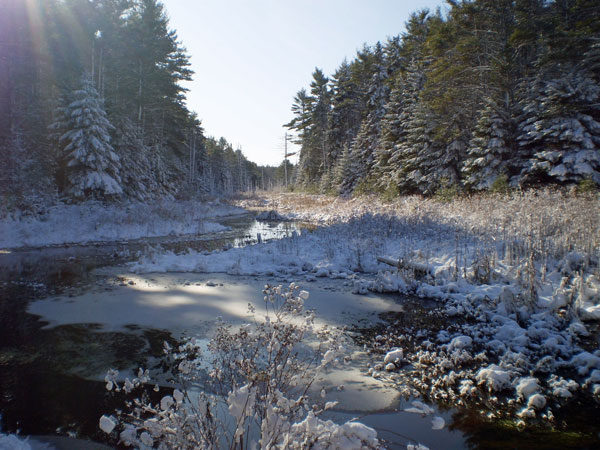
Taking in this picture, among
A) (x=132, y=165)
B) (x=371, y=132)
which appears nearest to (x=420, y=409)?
(x=132, y=165)

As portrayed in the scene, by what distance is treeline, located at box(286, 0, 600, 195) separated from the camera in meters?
15.4

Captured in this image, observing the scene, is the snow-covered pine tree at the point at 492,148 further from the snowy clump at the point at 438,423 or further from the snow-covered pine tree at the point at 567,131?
the snowy clump at the point at 438,423

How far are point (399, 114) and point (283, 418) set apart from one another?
92.1 feet

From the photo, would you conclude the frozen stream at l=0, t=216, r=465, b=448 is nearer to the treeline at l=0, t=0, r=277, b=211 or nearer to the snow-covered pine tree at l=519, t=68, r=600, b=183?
the treeline at l=0, t=0, r=277, b=211

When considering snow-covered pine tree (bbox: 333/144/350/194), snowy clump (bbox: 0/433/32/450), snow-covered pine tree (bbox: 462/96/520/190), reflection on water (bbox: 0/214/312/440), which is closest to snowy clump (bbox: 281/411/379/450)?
reflection on water (bbox: 0/214/312/440)

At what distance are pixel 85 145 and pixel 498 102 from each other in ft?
79.6

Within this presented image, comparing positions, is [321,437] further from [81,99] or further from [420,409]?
[81,99]

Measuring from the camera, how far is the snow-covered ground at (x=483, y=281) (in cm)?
377

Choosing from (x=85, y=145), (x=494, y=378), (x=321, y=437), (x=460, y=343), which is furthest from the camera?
(x=85, y=145)

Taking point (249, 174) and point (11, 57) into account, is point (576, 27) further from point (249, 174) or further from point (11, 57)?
point (249, 174)

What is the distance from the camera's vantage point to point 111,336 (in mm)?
5254

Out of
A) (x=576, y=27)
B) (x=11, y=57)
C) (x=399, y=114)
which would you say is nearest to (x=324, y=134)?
(x=399, y=114)

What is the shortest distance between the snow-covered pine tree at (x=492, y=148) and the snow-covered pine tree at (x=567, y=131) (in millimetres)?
1066

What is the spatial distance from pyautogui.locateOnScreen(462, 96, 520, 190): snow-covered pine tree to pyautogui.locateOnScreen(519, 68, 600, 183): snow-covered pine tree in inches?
42.0
